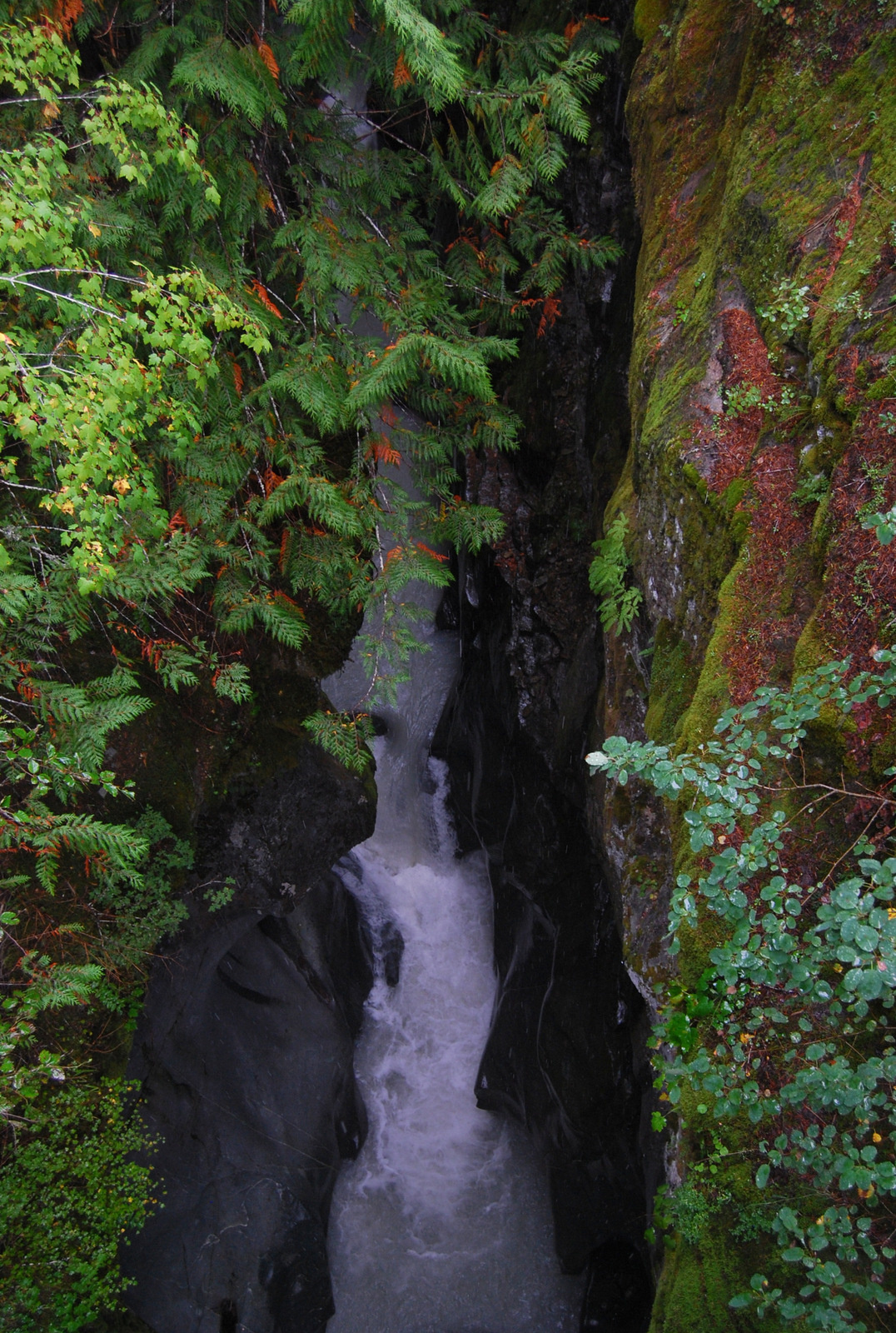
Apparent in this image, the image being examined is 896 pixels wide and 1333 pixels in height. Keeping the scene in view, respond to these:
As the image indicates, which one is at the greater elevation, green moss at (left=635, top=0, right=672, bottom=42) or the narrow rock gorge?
green moss at (left=635, top=0, right=672, bottom=42)

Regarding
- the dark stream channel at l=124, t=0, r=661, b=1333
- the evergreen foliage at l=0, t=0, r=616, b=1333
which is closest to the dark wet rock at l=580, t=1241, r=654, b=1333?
the dark stream channel at l=124, t=0, r=661, b=1333

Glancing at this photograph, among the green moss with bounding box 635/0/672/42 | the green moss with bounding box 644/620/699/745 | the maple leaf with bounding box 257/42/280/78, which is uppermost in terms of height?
A: the green moss with bounding box 635/0/672/42

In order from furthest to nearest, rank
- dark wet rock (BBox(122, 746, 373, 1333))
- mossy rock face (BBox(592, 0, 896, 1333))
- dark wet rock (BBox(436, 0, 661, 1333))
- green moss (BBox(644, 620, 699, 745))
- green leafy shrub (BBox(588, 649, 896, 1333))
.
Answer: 1. dark wet rock (BBox(122, 746, 373, 1333))
2. dark wet rock (BBox(436, 0, 661, 1333))
3. green moss (BBox(644, 620, 699, 745))
4. mossy rock face (BBox(592, 0, 896, 1333))
5. green leafy shrub (BBox(588, 649, 896, 1333))

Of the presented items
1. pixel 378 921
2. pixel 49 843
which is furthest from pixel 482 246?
pixel 378 921

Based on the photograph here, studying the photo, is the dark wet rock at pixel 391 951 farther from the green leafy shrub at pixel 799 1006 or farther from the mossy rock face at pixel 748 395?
the green leafy shrub at pixel 799 1006

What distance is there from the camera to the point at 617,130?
6605 mm

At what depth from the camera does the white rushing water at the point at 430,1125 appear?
26.7 feet

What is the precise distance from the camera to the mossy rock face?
3.18 m

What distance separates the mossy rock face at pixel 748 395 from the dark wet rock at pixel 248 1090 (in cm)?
382

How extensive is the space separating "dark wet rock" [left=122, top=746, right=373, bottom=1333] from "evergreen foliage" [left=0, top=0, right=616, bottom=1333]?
47.9 inches

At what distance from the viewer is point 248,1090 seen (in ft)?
28.3

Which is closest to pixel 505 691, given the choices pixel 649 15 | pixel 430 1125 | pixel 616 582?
pixel 616 582

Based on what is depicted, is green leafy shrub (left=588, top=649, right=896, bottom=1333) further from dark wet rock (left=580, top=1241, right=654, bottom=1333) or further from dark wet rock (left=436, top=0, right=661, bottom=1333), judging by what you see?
dark wet rock (left=580, top=1241, right=654, bottom=1333)

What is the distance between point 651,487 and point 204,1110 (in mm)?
8403
